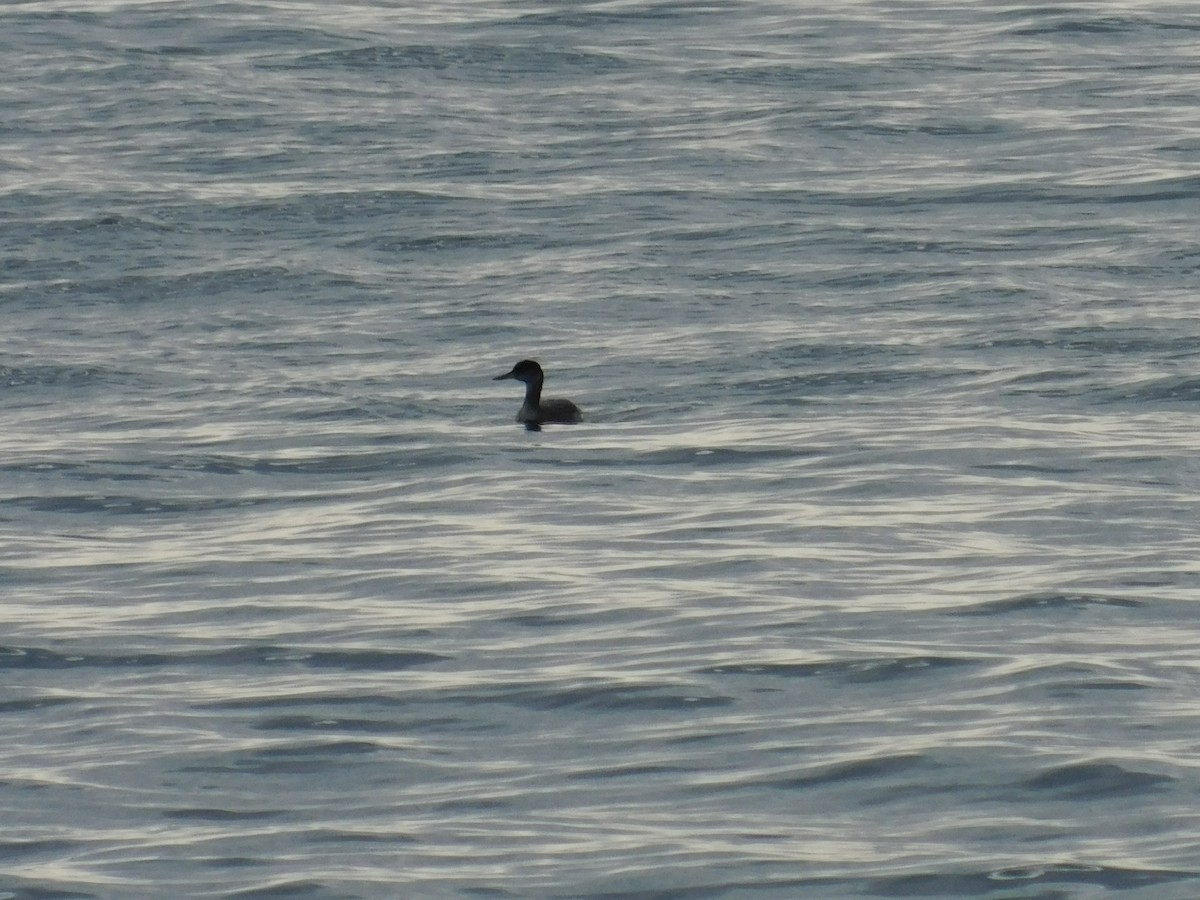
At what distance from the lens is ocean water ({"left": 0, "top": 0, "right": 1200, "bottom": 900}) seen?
909 centimetres

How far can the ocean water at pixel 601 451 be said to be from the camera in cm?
909

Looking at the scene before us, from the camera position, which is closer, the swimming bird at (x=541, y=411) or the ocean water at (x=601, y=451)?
the ocean water at (x=601, y=451)

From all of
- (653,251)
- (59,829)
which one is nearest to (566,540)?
(59,829)

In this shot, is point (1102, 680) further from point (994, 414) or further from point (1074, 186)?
point (1074, 186)

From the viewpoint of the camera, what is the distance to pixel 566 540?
1380cm

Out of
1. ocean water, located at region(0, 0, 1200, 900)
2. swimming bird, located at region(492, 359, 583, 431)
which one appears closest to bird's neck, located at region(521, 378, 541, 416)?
swimming bird, located at region(492, 359, 583, 431)

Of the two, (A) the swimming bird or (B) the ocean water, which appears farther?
(A) the swimming bird

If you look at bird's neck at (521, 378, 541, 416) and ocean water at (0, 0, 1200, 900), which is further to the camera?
bird's neck at (521, 378, 541, 416)

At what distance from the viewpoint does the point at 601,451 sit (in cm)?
1655

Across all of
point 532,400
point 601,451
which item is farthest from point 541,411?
point 601,451

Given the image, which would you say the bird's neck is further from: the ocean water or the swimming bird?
the ocean water

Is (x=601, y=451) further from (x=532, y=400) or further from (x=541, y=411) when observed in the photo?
(x=532, y=400)

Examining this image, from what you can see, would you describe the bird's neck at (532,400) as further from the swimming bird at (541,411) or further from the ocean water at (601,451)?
the ocean water at (601,451)

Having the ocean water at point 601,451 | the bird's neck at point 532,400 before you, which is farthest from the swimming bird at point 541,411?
the ocean water at point 601,451
